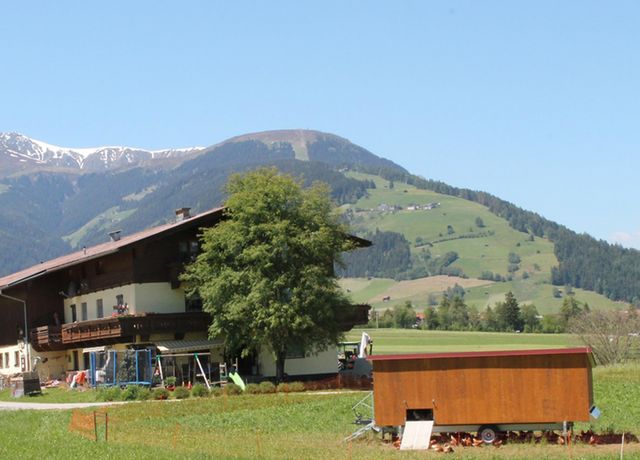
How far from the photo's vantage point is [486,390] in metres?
34.8

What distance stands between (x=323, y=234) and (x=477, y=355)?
89.5 ft

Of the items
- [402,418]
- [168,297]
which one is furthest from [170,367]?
[402,418]

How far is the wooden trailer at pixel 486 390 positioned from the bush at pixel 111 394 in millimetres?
24208

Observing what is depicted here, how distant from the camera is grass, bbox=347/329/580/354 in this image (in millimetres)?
121312

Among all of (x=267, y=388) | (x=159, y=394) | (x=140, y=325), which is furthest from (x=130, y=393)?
(x=140, y=325)

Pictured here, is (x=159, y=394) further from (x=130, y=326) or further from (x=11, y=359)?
(x=11, y=359)

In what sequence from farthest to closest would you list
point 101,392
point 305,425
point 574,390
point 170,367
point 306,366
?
point 306,366 < point 170,367 < point 101,392 < point 305,425 < point 574,390

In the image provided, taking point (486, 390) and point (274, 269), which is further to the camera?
point (274, 269)

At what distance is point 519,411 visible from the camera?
34.4 m

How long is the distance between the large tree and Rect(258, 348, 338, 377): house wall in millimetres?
3396

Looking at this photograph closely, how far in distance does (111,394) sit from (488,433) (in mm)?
27716

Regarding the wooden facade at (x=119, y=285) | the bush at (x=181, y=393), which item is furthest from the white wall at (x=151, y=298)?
the bush at (x=181, y=393)

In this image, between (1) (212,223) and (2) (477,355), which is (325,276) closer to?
(1) (212,223)

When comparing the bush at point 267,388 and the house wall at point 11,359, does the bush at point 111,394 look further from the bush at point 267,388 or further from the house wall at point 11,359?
the house wall at point 11,359
